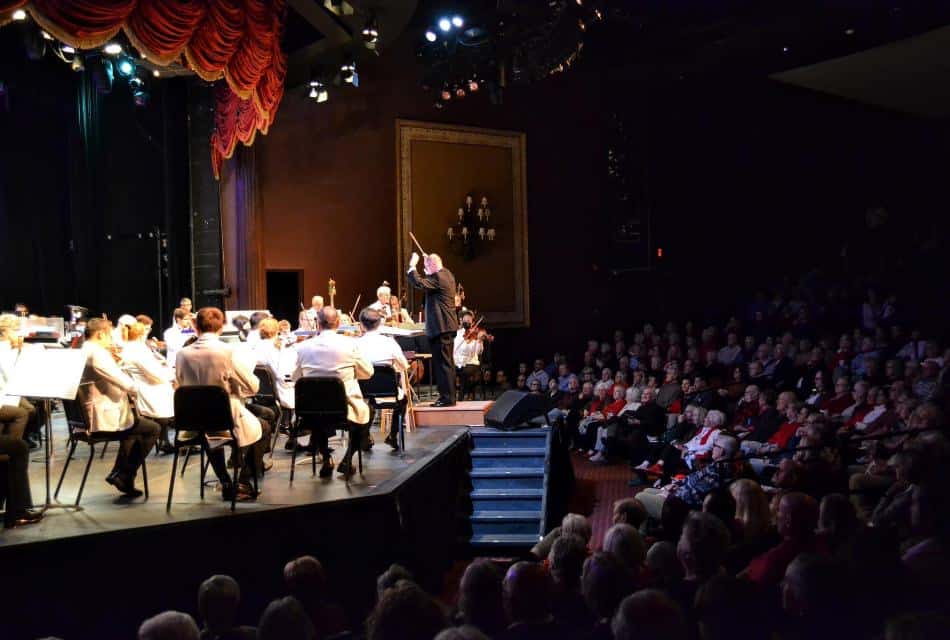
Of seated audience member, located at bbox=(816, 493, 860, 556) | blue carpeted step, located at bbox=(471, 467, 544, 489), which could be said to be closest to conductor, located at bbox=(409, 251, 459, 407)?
blue carpeted step, located at bbox=(471, 467, 544, 489)

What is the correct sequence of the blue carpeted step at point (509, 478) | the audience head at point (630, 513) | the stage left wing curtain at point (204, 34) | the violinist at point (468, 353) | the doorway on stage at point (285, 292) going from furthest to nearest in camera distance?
the doorway on stage at point (285, 292), the violinist at point (468, 353), the blue carpeted step at point (509, 478), the stage left wing curtain at point (204, 34), the audience head at point (630, 513)

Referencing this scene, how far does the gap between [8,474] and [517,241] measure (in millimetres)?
10581

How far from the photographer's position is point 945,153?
14508 mm

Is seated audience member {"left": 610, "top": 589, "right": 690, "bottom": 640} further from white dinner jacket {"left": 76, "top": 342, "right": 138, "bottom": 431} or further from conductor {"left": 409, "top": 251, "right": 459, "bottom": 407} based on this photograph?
conductor {"left": 409, "top": 251, "right": 459, "bottom": 407}

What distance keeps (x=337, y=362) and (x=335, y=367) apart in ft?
0.13

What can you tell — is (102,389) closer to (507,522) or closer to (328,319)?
(328,319)

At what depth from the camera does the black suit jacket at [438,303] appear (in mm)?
8586

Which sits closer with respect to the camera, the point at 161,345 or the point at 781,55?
the point at 161,345

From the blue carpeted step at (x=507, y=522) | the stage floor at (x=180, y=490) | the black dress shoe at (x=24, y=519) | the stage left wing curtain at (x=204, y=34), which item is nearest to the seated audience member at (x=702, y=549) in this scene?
the stage floor at (x=180, y=490)

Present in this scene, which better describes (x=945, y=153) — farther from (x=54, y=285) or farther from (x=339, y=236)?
(x=54, y=285)

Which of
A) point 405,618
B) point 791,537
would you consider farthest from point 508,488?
point 405,618

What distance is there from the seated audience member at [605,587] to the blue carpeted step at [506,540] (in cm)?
475

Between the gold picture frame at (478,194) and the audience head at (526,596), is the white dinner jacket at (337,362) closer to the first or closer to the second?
the audience head at (526,596)

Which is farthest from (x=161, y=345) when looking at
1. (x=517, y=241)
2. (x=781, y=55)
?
(x=781, y=55)
